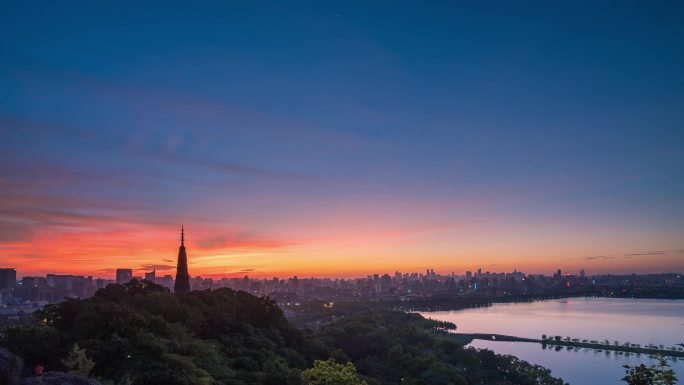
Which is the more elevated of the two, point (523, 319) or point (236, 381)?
point (236, 381)

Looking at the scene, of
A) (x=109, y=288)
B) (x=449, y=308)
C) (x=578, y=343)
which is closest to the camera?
(x=109, y=288)

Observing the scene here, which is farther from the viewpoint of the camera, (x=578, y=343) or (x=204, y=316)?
(x=578, y=343)

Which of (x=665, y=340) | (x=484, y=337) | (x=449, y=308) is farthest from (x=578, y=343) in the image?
(x=449, y=308)

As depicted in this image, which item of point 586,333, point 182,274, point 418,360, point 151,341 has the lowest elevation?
point 586,333

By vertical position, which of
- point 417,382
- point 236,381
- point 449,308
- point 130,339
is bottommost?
point 449,308

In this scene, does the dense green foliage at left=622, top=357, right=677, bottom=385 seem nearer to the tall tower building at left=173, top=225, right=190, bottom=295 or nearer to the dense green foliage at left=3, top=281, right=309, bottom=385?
the dense green foliage at left=3, top=281, right=309, bottom=385

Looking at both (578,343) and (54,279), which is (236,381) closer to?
(578,343)

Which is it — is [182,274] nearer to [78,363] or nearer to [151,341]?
[151,341]

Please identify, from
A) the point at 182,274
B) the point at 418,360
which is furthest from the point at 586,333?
the point at 182,274
